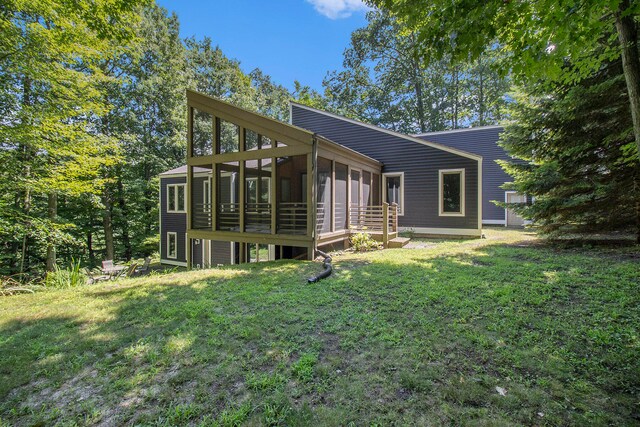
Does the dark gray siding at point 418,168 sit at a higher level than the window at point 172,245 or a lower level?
higher

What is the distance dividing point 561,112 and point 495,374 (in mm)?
7297

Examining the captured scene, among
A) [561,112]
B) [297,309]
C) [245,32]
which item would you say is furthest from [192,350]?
[245,32]

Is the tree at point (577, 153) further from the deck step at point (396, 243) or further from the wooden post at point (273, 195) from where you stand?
the wooden post at point (273, 195)

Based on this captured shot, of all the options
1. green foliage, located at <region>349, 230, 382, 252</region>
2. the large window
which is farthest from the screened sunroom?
the large window

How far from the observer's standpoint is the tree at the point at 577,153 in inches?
257

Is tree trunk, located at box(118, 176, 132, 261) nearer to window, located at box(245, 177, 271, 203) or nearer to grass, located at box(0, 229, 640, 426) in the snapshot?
window, located at box(245, 177, 271, 203)

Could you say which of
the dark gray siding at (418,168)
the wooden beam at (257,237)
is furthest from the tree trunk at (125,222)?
the dark gray siding at (418,168)

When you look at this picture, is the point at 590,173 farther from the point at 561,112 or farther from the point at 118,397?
the point at 118,397

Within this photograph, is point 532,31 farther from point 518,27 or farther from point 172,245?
point 172,245

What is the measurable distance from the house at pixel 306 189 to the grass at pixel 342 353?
3.69 meters

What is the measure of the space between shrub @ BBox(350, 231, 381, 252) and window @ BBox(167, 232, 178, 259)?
10.5 meters

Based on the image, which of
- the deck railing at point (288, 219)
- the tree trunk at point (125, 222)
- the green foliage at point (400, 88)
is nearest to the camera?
the deck railing at point (288, 219)

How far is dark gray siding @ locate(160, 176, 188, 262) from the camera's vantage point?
15.1 meters

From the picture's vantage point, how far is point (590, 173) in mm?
7121
